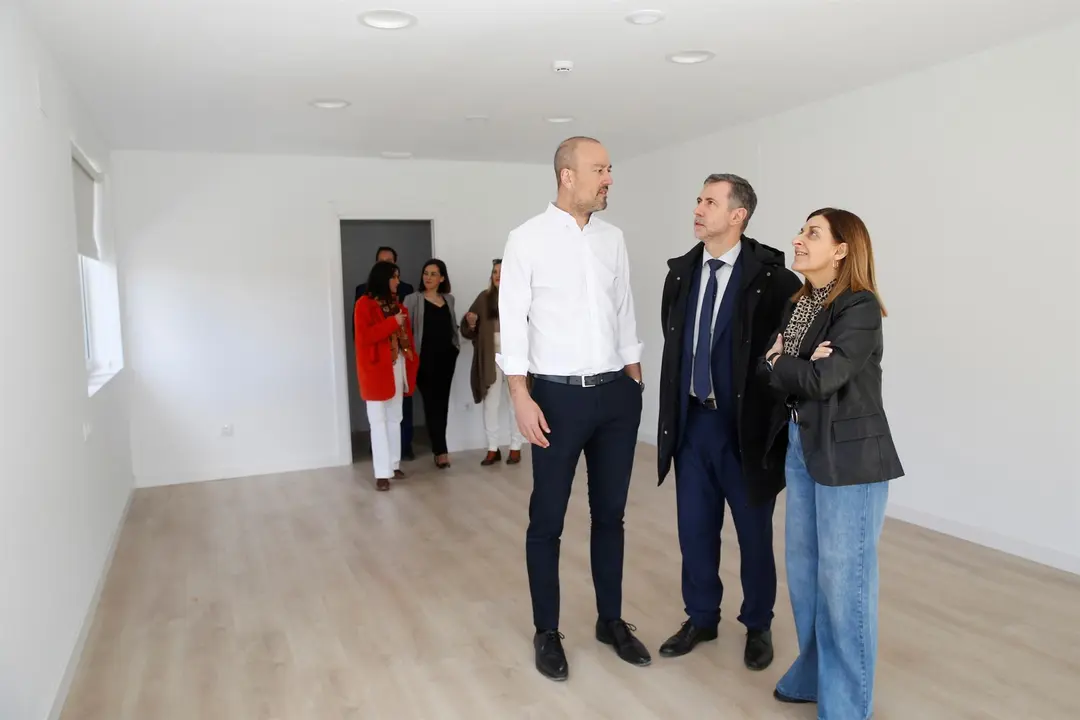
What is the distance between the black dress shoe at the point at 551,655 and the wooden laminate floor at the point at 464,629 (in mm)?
37

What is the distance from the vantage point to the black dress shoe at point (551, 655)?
106 inches

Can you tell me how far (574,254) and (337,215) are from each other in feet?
13.4

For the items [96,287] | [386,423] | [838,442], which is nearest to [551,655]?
[838,442]

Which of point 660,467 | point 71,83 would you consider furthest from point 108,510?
point 660,467

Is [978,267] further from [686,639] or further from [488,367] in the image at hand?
[488,367]

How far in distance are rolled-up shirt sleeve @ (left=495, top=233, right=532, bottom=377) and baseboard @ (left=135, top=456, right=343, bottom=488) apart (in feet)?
13.5

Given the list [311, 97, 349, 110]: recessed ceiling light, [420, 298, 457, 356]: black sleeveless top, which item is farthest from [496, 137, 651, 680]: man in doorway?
[420, 298, 457, 356]: black sleeveless top

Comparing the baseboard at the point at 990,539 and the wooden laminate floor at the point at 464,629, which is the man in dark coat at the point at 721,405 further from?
the baseboard at the point at 990,539

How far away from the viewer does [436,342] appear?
19.7 ft

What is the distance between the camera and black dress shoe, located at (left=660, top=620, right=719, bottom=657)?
2.84 meters

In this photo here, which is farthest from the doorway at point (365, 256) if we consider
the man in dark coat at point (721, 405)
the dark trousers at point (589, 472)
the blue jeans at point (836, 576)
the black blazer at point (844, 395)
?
the black blazer at point (844, 395)

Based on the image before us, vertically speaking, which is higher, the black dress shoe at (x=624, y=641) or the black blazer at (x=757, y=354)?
the black blazer at (x=757, y=354)

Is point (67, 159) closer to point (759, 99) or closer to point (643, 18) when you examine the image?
point (643, 18)

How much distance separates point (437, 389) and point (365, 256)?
2316 mm
